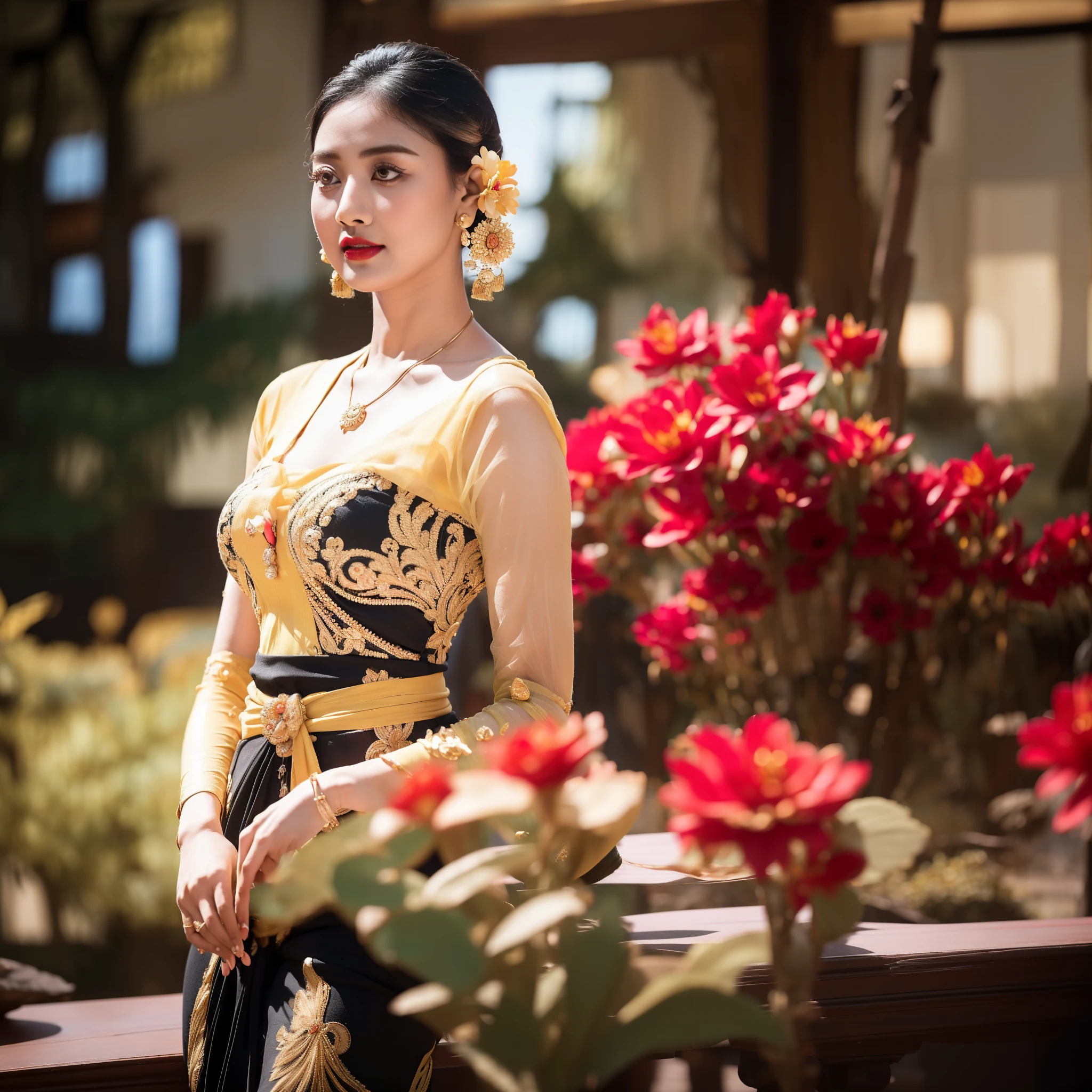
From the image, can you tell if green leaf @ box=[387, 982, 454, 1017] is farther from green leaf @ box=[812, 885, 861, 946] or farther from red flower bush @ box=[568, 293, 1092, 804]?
red flower bush @ box=[568, 293, 1092, 804]

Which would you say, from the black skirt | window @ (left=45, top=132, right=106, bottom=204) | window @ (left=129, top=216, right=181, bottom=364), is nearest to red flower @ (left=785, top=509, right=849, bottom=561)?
the black skirt

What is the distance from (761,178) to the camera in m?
2.85

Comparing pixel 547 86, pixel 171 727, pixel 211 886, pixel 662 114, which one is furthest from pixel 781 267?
pixel 211 886

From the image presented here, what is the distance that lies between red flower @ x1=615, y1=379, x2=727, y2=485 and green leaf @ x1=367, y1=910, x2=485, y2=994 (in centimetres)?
116

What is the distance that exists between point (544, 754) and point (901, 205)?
6.33 feet

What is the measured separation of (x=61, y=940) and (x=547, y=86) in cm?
245

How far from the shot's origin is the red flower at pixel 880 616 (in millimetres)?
1957

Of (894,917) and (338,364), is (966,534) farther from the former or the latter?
(338,364)

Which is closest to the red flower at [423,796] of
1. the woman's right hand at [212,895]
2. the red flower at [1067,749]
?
the red flower at [1067,749]

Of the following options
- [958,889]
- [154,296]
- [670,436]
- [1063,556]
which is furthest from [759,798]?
[154,296]

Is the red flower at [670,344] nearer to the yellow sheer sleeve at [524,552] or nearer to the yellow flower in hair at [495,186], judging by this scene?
the yellow flower in hair at [495,186]

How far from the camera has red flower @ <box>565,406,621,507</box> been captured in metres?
1.97

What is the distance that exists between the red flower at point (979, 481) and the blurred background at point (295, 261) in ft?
3.14

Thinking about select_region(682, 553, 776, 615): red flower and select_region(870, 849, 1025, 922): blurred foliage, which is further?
→ select_region(870, 849, 1025, 922): blurred foliage
